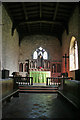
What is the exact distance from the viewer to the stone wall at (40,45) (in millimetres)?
13703

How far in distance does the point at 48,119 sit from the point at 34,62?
10.4 meters

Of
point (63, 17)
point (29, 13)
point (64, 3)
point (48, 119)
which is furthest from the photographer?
point (63, 17)

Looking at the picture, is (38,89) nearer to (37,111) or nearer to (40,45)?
(37,111)

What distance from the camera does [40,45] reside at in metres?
13.8

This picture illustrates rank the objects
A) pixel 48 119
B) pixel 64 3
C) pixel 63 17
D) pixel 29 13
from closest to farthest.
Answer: pixel 48 119 → pixel 64 3 → pixel 29 13 → pixel 63 17

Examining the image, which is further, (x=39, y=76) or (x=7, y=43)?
(x=39, y=76)

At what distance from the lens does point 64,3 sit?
8070 mm

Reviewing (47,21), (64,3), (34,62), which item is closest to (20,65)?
(34,62)

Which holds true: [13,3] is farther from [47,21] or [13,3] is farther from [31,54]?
[31,54]

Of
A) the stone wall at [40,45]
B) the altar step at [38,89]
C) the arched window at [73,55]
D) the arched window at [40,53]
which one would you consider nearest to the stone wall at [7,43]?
the altar step at [38,89]

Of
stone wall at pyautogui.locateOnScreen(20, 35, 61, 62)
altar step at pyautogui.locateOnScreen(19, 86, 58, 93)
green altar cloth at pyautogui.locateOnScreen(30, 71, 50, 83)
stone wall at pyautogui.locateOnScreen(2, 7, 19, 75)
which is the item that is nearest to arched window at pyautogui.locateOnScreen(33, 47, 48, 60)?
stone wall at pyautogui.locateOnScreen(20, 35, 61, 62)

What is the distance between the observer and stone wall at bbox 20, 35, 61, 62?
13703mm

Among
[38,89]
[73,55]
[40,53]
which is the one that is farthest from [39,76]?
[40,53]

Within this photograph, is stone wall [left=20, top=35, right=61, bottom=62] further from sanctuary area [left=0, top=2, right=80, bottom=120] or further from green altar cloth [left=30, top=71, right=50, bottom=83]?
green altar cloth [left=30, top=71, right=50, bottom=83]
